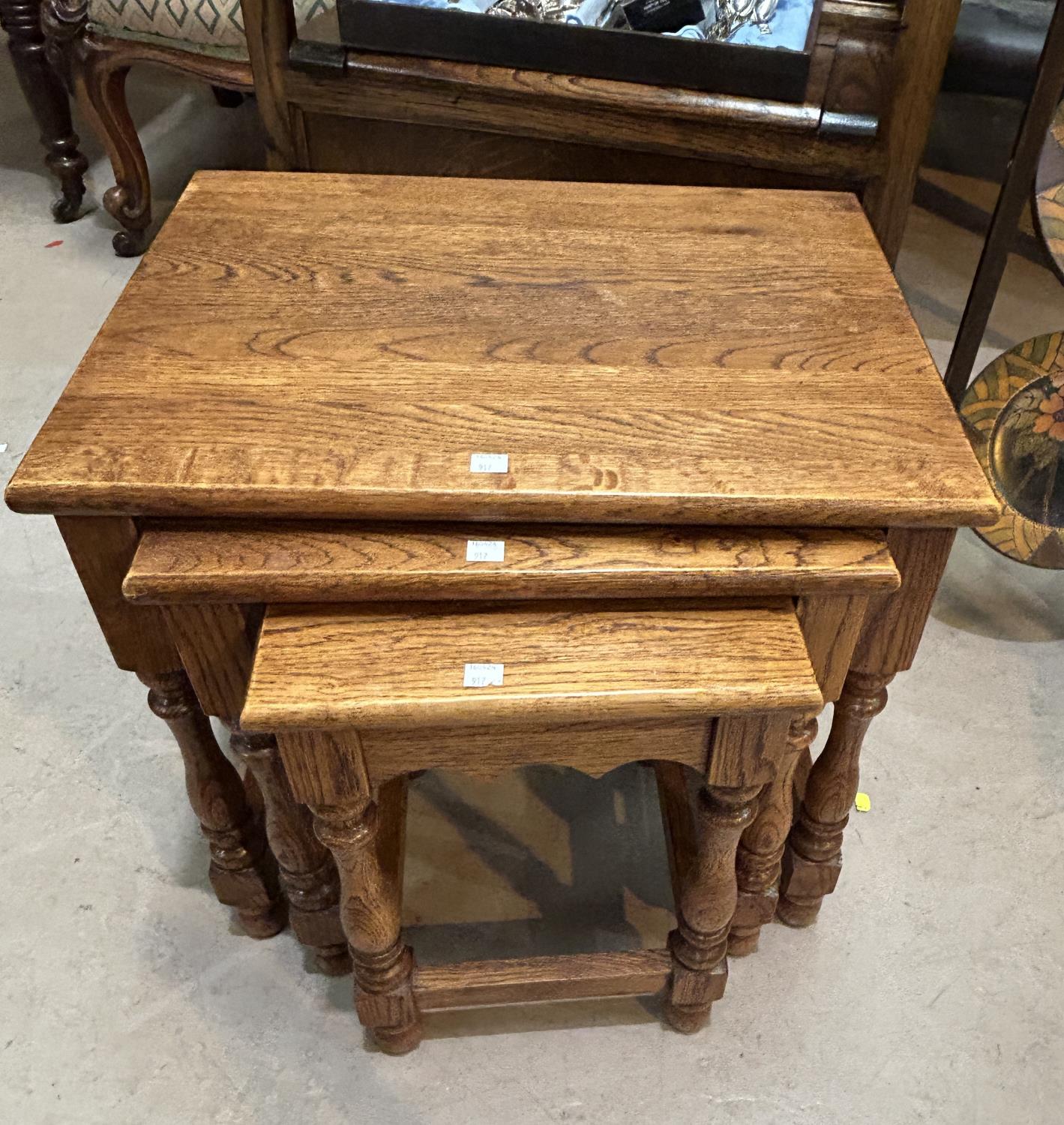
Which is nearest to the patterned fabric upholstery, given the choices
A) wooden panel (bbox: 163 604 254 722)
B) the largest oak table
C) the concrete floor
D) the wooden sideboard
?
the wooden sideboard

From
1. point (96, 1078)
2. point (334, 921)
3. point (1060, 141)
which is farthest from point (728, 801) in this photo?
point (1060, 141)

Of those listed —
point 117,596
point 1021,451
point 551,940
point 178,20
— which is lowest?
point 551,940

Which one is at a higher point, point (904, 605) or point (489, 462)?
point (489, 462)

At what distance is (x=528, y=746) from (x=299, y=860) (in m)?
0.34

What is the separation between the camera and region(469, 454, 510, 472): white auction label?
747 mm

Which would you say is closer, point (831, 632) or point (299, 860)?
point (831, 632)

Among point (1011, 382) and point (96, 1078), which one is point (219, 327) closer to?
point (96, 1078)

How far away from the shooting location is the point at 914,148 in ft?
3.91

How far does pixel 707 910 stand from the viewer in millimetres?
910

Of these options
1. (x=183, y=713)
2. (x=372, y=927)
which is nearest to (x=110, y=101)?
(x=183, y=713)

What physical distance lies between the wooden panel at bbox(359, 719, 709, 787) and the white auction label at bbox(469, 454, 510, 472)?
19cm

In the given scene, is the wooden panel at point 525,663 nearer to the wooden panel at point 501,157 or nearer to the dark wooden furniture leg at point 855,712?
the dark wooden furniture leg at point 855,712

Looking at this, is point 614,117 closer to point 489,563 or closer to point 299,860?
point 489,563

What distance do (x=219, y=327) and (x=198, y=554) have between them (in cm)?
24
